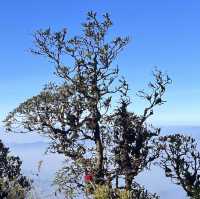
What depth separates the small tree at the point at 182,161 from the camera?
2336 inches

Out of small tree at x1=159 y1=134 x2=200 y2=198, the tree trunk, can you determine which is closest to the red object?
the tree trunk

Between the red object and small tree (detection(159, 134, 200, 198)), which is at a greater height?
small tree (detection(159, 134, 200, 198))

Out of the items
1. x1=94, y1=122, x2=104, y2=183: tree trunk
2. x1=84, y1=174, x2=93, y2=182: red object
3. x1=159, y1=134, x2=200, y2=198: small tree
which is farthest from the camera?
x1=159, y1=134, x2=200, y2=198: small tree

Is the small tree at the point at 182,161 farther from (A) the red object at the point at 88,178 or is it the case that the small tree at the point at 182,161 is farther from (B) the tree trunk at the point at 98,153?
(A) the red object at the point at 88,178

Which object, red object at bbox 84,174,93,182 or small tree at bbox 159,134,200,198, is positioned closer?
red object at bbox 84,174,93,182

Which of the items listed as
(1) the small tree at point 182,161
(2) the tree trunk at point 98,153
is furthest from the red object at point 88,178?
(1) the small tree at point 182,161

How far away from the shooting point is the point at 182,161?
2382 inches

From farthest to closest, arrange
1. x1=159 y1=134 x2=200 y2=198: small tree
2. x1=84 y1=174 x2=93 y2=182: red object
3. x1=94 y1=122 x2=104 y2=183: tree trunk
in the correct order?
1. x1=159 y1=134 x2=200 y2=198: small tree
2. x1=94 y1=122 x2=104 y2=183: tree trunk
3. x1=84 y1=174 x2=93 y2=182: red object

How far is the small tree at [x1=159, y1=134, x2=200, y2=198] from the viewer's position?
59338 millimetres

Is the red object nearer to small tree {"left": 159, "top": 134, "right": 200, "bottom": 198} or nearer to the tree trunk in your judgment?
the tree trunk

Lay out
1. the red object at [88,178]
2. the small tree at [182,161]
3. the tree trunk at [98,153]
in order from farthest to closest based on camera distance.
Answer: the small tree at [182,161] < the tree trunk at [98,153] < the red object at [88,178]

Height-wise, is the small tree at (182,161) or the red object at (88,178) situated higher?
the small tree at (182,161)

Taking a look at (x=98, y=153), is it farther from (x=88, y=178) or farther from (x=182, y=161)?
(x=182, y=161)

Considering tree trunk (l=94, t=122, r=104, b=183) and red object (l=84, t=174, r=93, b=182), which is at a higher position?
tree trunk (l=94, t=122, r=104, b=183)
